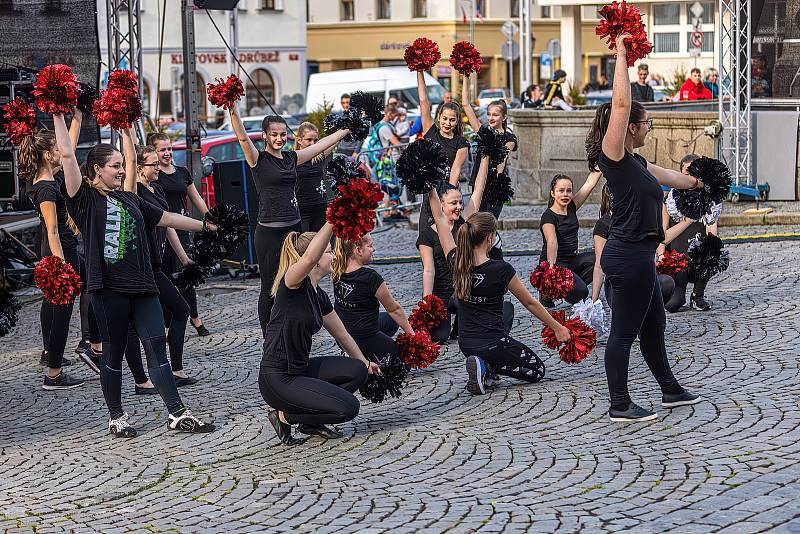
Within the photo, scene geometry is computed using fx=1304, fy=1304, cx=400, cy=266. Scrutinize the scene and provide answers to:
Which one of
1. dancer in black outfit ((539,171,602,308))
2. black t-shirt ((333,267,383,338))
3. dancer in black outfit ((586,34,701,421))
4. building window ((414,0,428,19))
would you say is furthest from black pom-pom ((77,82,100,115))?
building window ((414,0,428,19))

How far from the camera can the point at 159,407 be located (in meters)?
8.35

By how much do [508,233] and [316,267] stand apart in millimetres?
9539

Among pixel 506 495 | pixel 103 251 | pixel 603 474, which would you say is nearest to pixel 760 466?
pixel 603 474

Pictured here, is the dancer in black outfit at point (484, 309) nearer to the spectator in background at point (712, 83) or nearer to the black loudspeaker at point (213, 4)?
the black loudspeaker at point (213, 4)

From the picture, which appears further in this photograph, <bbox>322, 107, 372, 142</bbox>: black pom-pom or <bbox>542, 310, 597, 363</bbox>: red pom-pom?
<bbox>322, 107, 372, 142</bbox>: black pom-pom

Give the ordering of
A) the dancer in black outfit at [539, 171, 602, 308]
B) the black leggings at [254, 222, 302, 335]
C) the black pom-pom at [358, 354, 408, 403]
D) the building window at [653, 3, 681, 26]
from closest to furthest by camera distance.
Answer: the black pom-pom at [358, 354, 408, 403], the black leggings at [254, 222, 302, 335], the dancer in black outfit at [539, 171, 602, 308], the building window at [653, 3, 681, 26]

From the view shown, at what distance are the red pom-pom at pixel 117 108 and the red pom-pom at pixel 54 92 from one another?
13.4 inches

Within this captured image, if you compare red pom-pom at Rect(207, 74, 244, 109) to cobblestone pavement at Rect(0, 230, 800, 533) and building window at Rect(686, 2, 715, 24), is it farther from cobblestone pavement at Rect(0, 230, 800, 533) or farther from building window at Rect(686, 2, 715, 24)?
building window at Rect(686, 2, 715, 24)

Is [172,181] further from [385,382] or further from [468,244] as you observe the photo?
[385,382]

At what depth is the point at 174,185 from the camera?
10.3m

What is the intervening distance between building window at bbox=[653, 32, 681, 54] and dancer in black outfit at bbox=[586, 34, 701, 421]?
51566mm

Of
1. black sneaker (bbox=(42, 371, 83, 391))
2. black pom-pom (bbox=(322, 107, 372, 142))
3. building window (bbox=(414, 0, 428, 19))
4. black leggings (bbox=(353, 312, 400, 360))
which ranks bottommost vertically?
black sneaker (bbox=(42, 371, 83, 391))

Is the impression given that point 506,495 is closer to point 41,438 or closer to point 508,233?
point 41,438

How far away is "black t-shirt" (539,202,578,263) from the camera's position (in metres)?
10.4
